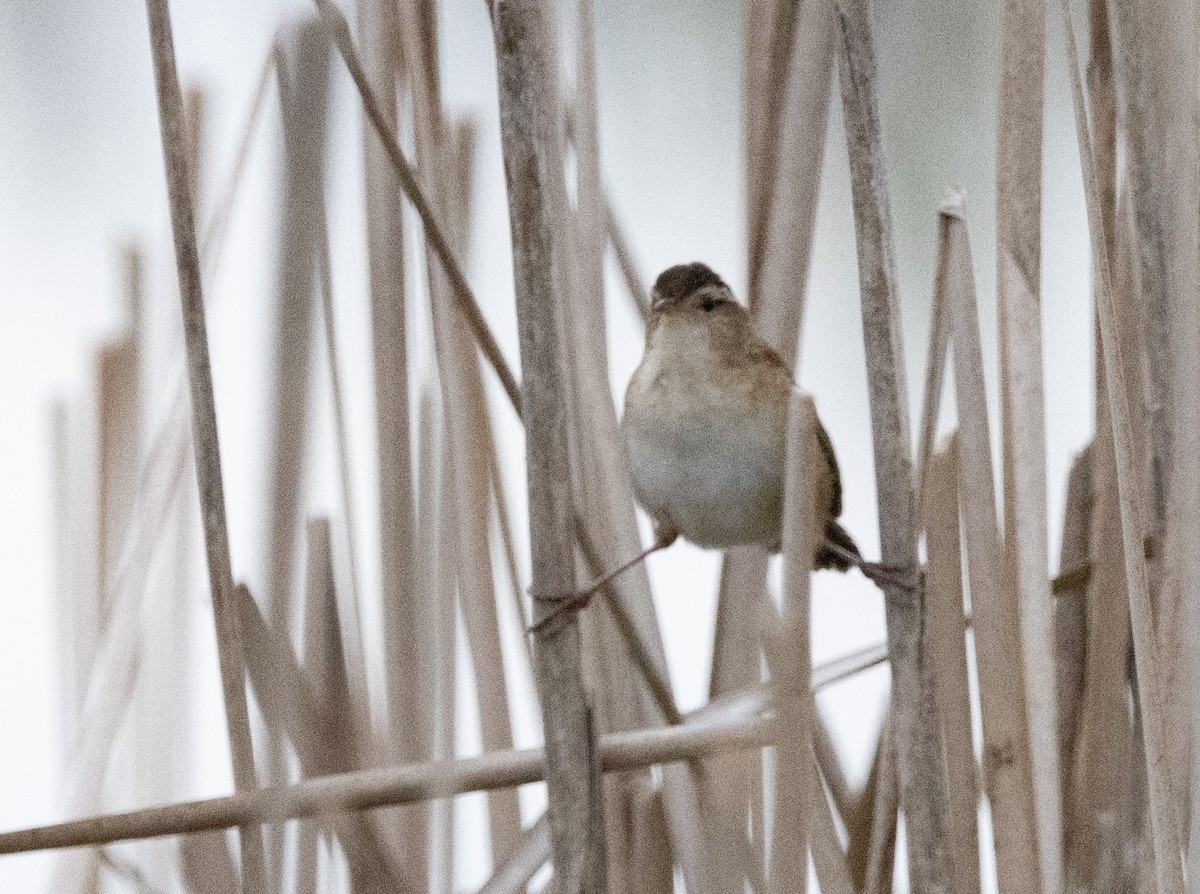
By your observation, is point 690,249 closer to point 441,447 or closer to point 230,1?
point 230,1

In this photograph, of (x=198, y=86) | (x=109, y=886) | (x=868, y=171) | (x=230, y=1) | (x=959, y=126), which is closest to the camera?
(x=868, y=171)

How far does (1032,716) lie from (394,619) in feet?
1.67

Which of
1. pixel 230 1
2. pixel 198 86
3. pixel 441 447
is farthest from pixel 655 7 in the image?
pixel 441 447

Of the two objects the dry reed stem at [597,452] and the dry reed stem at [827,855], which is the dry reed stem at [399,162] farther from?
the dry reed stem at [827,855]

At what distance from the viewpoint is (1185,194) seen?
41.5 inches

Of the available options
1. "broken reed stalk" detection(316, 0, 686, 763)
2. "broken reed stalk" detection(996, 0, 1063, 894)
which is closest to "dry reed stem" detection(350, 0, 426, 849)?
"broken reed stalk" detection(316, 0, 686, 763)

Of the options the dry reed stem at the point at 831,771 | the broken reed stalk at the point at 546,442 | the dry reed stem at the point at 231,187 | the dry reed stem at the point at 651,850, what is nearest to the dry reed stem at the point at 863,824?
the dry reed stem at the point at 831,771

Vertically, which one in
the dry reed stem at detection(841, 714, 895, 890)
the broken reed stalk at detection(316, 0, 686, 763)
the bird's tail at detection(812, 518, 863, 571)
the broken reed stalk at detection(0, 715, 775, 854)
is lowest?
the dry reed stem at detection(841, 714, 895, 890)

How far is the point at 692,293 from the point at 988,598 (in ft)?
1.64

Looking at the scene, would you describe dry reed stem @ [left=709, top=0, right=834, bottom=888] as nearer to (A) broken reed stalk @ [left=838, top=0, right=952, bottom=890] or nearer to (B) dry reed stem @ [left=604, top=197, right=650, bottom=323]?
(B) dry reed stem @ [left=604, top=197, right=650, bottom=323]

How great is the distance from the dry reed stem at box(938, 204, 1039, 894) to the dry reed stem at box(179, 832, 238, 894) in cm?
60

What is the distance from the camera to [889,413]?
955 mm

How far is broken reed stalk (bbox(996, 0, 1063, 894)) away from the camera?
108 cm

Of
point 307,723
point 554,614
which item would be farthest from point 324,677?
point 554,614
